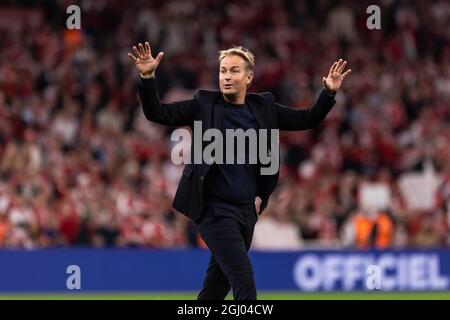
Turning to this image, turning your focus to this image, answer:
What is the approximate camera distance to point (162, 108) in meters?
9.02

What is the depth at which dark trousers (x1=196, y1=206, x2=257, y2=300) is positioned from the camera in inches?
351

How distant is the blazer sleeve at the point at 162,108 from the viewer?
351 inches

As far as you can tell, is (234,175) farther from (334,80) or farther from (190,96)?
(190,96)

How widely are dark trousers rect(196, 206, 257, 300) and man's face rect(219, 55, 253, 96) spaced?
90cm

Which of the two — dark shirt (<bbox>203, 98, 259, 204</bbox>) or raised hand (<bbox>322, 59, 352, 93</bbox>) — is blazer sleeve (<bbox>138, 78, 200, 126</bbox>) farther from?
raised hand (<bbox>322, 59, 352, 93</bbox>)

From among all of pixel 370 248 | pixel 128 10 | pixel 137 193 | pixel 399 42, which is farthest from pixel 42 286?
pixel 399 42

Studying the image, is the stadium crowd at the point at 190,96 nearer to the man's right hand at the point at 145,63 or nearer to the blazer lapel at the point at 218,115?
the blazer lapel at the point at 218,115

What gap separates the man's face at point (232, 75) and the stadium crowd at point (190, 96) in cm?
914

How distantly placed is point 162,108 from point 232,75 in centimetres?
64

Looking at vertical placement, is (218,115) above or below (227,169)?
above

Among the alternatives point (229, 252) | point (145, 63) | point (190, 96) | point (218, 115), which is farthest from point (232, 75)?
point (190, 96)

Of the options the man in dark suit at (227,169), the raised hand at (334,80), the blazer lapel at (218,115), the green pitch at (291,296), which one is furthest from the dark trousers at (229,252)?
the green pitch at (291,296)

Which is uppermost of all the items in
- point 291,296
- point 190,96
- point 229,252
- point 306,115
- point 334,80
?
point 190,96

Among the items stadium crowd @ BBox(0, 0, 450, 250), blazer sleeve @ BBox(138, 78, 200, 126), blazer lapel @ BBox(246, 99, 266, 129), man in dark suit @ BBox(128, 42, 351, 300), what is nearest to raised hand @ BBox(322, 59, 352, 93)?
man in dark suit @ BBox(128, 42, 351, 300)
